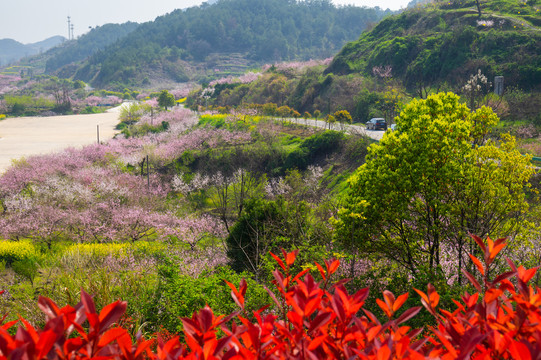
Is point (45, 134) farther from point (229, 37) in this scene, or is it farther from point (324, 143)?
point (229, 37)

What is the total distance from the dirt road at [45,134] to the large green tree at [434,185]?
30.5 meters

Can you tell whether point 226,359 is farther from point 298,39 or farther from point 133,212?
point 298,39

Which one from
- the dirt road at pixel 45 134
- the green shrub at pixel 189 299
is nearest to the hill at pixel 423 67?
the dirt road at pixel 45 134

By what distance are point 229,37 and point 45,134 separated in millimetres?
110267

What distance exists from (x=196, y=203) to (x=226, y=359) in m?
23.8

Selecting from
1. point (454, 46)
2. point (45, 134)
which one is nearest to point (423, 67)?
point (454, 46)

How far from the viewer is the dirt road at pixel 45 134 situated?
3716 cm

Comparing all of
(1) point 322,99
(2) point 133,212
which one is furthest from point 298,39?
(2) point 133,212

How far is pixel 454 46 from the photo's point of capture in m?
35.7

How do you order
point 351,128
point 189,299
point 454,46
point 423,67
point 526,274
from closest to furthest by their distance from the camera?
point 526,274, point 189,299, point 351,128, point 454,46, point 423,67

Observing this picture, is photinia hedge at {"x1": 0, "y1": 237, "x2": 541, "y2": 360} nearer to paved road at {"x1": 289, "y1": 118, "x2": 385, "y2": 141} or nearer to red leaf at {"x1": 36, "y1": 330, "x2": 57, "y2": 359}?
red leaf at {"x1": 36, "y1": 330, "x2": 57, "y2": 359}

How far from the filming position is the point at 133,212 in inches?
733

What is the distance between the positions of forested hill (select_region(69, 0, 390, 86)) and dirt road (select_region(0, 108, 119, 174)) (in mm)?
56602

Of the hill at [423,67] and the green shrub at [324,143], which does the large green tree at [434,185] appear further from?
the green shrub at [324,143]
